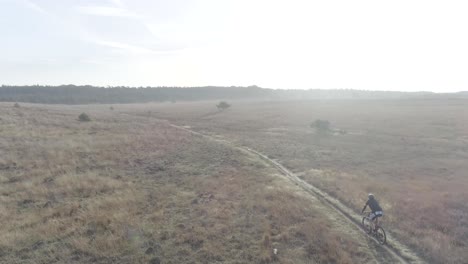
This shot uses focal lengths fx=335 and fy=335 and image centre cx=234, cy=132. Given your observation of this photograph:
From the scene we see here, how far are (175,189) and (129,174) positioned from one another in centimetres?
616

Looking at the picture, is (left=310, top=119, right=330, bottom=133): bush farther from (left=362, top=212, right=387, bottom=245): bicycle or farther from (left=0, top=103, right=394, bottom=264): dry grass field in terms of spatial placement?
(left=362, top=212, right=387, bottom=245): bicycle

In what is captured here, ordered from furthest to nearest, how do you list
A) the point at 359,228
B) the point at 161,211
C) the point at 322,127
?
the point at 322,127
the point at 161,211
the point at 359,228

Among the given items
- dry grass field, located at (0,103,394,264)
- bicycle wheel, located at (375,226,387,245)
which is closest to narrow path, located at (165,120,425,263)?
bicycle wheel, located at (375,226,387,245)

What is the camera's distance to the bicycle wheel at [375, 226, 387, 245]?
1596 cm

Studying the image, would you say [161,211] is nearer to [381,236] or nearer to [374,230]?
[374,230]

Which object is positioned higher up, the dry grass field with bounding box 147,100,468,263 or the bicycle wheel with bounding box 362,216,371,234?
the bicycle wheel with bounding box 362,216,371,234

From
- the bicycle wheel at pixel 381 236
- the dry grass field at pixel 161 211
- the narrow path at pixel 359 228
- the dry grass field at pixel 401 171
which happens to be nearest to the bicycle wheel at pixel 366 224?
the narrow path at pixel 359 228

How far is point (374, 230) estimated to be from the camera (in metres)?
16.6

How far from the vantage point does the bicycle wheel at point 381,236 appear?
15961mm

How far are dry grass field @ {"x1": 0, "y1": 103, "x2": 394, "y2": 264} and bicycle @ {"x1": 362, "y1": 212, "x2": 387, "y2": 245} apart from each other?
0.58 metres

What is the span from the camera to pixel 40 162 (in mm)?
29812

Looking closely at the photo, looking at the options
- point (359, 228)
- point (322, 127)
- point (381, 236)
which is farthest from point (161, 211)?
point (322, 127)

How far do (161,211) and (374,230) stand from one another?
1148 centimetres

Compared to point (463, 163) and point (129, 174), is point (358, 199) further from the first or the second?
point (463, 163)
